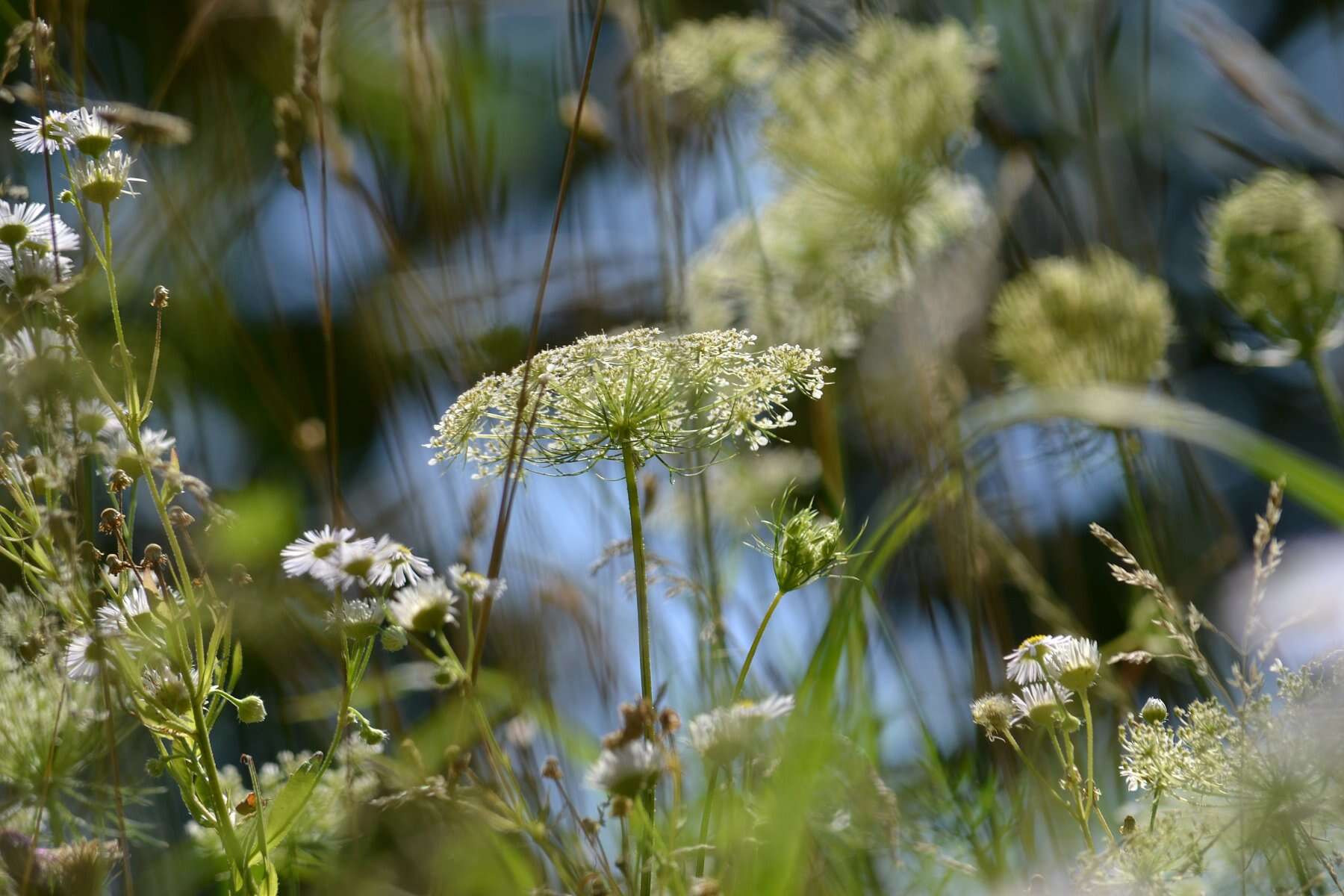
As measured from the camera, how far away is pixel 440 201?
2.85 feet

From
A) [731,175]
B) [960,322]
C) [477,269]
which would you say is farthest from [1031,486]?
[477,269]

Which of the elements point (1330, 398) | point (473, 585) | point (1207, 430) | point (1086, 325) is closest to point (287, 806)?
point (473, 585)

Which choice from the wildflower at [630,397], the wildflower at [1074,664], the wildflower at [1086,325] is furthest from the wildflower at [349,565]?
the wildflower at [1086,325]

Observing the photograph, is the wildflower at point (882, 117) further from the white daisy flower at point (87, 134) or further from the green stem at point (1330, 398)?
the white daisy flower at point (87, 134)

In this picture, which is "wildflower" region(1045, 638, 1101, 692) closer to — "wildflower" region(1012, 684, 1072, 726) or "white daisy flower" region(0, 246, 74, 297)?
"wildflower" region(1012, 684, 1072, 726)

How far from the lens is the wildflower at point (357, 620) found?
479 mm

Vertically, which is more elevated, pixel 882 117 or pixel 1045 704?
pixel 882 117

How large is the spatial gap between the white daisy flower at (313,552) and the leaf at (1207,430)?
414mm

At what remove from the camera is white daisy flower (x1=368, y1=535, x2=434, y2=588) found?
462 mm

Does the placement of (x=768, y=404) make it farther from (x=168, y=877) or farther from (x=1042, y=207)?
(x=1042, y=207)

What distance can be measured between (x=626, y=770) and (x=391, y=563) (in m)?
0.17

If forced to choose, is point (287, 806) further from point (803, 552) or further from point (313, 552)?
point (803, 552)

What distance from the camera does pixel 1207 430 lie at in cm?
63

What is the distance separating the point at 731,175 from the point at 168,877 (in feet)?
2.71
